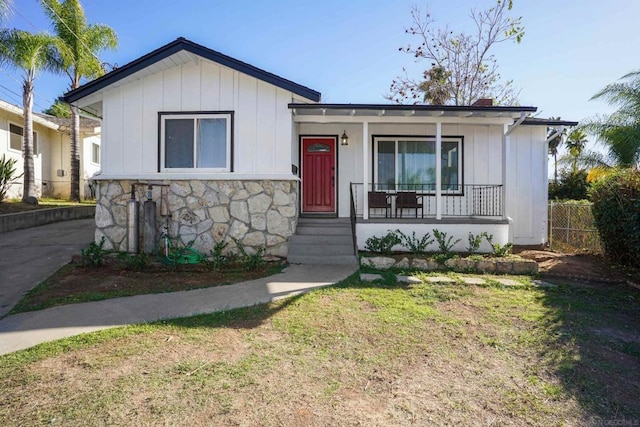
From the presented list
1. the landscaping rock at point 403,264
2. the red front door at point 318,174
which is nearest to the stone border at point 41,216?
the red front door at point 318,174

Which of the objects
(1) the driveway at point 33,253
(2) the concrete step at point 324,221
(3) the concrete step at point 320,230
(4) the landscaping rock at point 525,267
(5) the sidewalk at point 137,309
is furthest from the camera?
(2) the concrete step at point 324,221

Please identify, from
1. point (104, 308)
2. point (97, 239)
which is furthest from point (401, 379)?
point (97, 239)

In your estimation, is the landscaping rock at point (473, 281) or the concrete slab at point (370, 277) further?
the concrete slab at point (370, 277)

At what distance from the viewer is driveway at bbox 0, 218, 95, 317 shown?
561 centimetres

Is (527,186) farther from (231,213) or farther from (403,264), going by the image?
(231,213)

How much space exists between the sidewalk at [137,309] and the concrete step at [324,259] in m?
1.00

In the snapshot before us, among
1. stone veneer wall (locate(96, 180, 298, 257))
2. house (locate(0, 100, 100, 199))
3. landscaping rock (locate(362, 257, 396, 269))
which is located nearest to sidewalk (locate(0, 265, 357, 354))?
landscaping rock (locate(362, 257, 396, 269))

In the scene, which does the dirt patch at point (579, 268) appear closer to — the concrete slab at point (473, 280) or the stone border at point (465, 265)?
the stone border at point (465, 265)

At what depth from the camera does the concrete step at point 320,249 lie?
759 centimetres

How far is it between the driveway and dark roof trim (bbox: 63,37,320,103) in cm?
370

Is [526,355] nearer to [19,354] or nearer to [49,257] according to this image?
[19,354]

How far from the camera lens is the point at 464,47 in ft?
53.7

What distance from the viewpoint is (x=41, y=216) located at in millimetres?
11539

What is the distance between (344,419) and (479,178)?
8.77 metres
